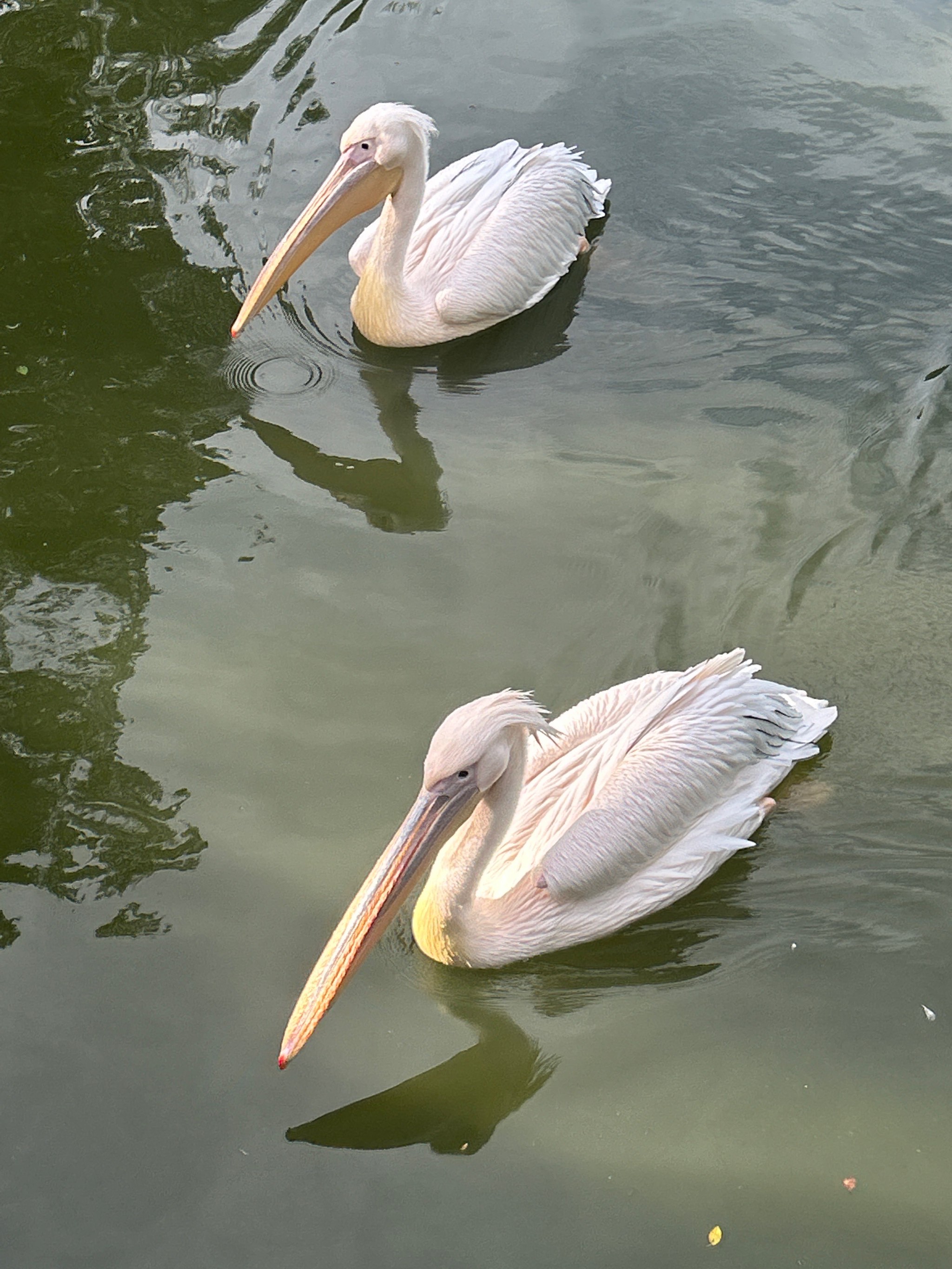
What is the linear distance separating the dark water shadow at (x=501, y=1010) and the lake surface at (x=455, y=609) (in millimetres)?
11

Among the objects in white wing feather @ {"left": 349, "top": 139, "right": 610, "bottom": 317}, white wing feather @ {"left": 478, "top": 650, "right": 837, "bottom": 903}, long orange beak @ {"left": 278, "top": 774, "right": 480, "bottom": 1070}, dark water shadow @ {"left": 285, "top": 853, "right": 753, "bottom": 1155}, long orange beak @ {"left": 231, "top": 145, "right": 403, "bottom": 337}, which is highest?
long orange beak @ {"left": 231, "top": 145, "right": 403, "bottom": 337}

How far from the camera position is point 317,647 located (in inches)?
175

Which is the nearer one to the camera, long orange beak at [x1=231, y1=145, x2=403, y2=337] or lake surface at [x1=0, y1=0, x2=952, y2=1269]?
lake surface at [x1=0, y1=0, x2=952, y2=1269]

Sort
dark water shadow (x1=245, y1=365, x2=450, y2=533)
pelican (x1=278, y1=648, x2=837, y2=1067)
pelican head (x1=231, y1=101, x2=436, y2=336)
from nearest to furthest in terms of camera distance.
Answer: pelican (x1=278, y1=648, x2=837, y2=1067) → dark water shadow (x1=245, y1=365, x2=450, y2=533) → pelican head (x1=231, y1=101, x2=436, y2=336)

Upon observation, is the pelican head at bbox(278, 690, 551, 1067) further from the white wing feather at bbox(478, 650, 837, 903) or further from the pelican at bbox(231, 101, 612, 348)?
the pelican at bbox(231, 101, 612, 348)

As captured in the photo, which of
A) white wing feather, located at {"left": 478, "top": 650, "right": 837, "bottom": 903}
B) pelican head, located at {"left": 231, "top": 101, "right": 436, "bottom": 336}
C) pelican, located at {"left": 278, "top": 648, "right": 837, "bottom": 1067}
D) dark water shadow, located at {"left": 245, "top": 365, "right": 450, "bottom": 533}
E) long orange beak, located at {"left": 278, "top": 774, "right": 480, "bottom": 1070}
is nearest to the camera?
long orange beak, located at {"left": 278, "top": 774, "right": 480, "bottom": 1070}

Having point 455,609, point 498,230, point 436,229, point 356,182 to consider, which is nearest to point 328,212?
point 356,182

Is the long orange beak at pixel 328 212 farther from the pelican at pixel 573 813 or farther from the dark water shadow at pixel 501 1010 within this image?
the dark water shadow at pixel 501 1010

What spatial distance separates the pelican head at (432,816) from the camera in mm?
3137

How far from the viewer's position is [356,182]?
540cm

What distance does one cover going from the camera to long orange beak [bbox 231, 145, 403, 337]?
540 centimetres

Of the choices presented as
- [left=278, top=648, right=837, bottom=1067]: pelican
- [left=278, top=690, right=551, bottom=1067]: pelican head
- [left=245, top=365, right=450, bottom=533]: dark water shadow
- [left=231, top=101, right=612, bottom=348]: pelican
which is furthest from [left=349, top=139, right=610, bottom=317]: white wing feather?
[left=278, top=690, right=551, bottom=1067]: pelican head

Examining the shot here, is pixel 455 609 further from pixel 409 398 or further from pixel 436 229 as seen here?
pixel 436 229

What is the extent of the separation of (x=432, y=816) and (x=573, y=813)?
51cm
